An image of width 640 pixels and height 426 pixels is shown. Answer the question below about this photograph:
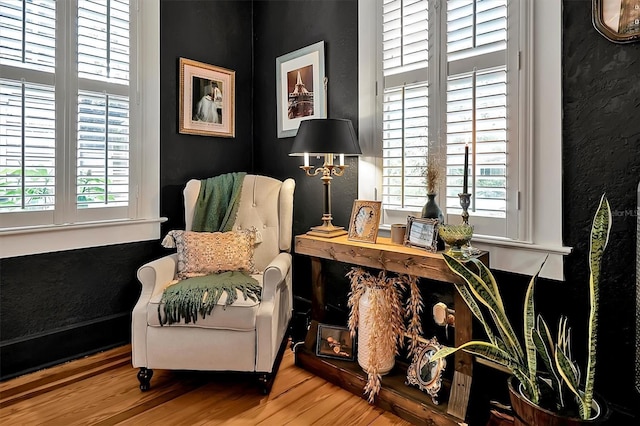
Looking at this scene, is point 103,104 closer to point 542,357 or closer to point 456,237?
point 456,237

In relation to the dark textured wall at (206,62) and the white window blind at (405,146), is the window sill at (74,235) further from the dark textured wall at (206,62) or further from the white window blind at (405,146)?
the white window blind at (405,146)

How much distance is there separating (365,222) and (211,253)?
3.06 ft

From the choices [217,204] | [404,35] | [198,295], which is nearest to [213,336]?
[198,295]

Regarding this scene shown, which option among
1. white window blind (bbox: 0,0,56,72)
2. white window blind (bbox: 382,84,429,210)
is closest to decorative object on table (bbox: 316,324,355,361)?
white window blind (bbox: 382,84,429,210)

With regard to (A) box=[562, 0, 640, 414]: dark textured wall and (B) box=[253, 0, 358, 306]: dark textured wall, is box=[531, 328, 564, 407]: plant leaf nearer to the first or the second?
(A) box=[562, 0, 640, 414]: dark textured wall

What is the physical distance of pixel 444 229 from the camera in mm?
1708

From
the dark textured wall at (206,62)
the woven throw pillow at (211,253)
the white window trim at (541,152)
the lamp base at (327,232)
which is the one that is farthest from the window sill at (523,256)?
the dark textured wall at (206,62)

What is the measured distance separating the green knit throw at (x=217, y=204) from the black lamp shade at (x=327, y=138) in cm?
68

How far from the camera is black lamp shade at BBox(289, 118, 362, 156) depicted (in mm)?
2100

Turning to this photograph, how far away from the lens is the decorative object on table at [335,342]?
86.6 inches

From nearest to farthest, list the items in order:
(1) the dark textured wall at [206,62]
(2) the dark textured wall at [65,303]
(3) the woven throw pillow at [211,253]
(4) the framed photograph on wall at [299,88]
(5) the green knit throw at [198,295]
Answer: (5) the green knit throw at [198,295]
(2) the dark textured wall at [65,303]
(3) the woven throw pillow at [211,253]
(4) the framed photograph on wall at [299,88]
(1) the dark textured wall at [206,62]

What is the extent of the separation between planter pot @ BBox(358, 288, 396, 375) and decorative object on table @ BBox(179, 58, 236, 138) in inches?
70.4

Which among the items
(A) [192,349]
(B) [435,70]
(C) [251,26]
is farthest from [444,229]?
(C) [251,26]

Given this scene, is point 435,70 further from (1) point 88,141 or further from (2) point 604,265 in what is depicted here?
(1) point 88,141
